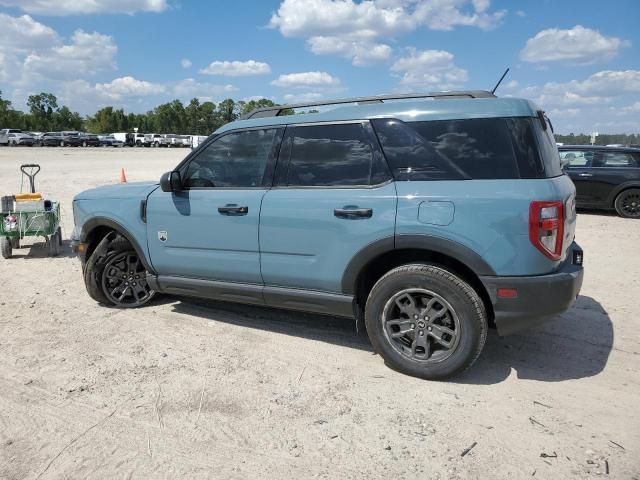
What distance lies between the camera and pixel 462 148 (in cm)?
350

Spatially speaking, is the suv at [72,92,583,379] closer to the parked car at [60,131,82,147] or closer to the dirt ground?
the dirt ground

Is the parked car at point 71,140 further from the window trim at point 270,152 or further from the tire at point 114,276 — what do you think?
the window trim at point 270,152

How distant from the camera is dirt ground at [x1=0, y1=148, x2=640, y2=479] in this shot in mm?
2756

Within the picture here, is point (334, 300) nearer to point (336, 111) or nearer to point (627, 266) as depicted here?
point (336, 111)

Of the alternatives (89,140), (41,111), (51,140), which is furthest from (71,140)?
(41,111)

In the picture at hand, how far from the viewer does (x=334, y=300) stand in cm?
392

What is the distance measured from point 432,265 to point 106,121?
113 metres

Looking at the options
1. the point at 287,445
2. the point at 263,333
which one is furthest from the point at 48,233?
the point at 287,445

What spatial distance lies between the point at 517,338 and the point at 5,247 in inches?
267

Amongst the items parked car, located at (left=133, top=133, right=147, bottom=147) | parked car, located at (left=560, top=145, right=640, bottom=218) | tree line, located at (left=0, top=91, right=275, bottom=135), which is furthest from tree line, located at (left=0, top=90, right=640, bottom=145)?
parked car, located at (left=560, top=145, right=640, bottom=218)

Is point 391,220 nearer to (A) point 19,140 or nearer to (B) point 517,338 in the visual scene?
(B) point 517,338

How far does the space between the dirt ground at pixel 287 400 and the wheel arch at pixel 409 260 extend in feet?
2.06

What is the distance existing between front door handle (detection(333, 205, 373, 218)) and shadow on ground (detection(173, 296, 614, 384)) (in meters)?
1.22

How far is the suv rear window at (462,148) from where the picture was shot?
335cm
